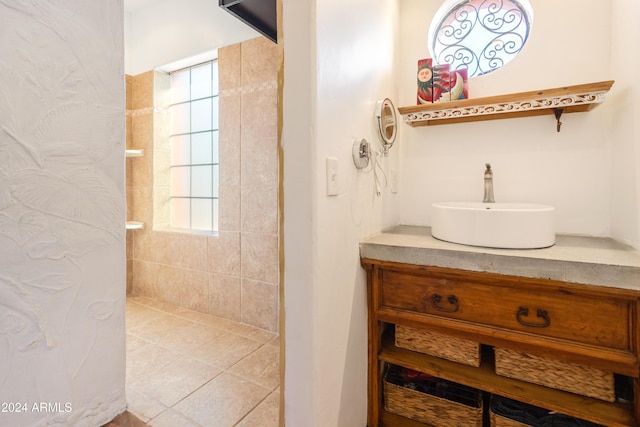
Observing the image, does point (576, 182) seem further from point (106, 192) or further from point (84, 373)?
point (84, 373)

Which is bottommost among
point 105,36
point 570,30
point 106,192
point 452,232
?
point 452,232

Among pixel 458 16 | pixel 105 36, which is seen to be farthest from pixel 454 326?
pixel 105 36

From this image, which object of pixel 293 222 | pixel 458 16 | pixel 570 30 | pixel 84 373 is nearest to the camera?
pixel 293 222

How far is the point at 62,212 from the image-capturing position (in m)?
1.11

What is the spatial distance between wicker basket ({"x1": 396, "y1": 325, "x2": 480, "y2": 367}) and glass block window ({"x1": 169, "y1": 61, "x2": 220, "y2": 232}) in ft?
6.24

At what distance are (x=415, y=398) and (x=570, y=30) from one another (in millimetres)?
1861

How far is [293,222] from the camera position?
3.02ft

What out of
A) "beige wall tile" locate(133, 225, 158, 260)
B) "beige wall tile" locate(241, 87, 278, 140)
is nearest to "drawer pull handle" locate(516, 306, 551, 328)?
"beige wall tile" locate(241, 87, 278, 140)

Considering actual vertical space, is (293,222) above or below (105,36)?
below

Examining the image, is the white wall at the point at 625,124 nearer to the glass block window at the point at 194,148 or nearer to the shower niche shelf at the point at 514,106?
the shower niche shelf at the point at 514,106

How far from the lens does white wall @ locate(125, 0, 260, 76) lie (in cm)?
230

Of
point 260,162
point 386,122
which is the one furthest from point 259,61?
point 386,122

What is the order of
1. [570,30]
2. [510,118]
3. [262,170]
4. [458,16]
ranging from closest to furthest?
[570,30] < [510,118] < [458,16] < [262,170]

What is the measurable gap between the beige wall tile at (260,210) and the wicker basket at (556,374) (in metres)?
1.51
